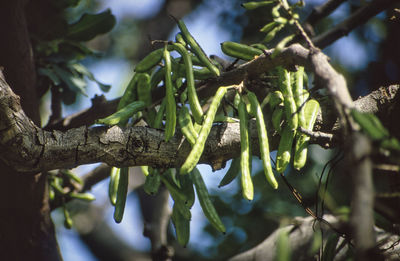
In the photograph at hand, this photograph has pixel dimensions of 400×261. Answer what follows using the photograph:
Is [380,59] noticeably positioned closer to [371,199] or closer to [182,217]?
[182,217]

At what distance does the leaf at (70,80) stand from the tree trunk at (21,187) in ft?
1.49

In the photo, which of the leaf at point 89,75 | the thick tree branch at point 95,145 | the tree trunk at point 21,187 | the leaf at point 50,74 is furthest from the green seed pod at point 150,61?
the leaf at point 89,75

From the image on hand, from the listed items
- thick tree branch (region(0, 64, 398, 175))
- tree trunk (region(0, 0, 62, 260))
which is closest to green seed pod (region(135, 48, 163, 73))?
thick tree branch (region(0, 64, 398, 175))

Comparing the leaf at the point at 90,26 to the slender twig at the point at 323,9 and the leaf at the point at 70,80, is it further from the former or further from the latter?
the slender twig at the point at 323,9

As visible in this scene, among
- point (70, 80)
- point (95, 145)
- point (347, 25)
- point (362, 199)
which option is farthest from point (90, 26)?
point (362, 199)

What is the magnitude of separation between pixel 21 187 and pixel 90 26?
3.63 ft

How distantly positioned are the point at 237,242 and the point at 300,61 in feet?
6.72

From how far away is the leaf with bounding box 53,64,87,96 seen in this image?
2.39m

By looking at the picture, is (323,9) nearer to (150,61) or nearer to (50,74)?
(150,61)

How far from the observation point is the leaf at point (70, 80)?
94.0 inches

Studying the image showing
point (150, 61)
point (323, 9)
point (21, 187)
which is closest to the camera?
point (150, 61)

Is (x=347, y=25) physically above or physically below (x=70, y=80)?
below

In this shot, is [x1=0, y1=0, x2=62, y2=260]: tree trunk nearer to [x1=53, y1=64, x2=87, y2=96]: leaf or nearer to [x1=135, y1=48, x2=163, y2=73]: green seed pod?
[x1=53, y1=64, x2=87, y2=96]: leaf

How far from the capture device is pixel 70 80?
95.7 inches
